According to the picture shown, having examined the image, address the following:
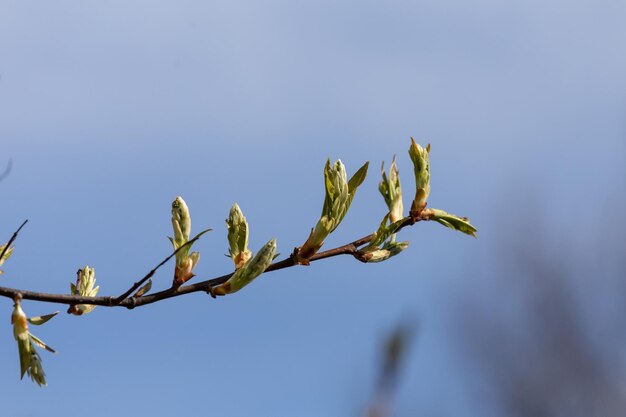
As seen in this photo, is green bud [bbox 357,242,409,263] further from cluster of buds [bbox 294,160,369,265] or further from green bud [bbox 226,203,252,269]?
green bud [bbox 226,203,252,269]

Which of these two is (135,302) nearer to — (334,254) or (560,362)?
(334,254)

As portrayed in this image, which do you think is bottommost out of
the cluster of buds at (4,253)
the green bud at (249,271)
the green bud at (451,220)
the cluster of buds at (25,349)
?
the cluster of buds at (25,349)

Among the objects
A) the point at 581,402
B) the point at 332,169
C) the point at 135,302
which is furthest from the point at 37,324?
the point at 581,402

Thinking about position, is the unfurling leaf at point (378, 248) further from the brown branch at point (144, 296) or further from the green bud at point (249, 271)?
the green bud at point (249, 271)

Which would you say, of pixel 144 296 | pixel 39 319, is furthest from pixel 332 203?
pixel 39 319

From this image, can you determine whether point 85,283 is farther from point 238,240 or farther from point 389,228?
point 389,228

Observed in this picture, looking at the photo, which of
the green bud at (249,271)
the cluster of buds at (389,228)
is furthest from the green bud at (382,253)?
the green bud at (249,271)
